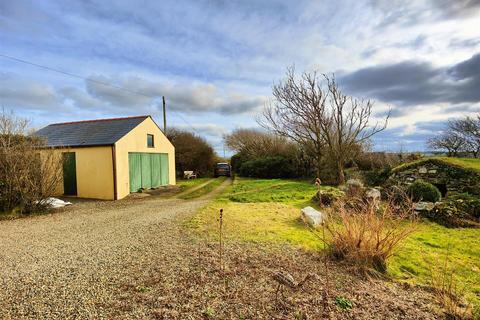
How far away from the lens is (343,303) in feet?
10.2

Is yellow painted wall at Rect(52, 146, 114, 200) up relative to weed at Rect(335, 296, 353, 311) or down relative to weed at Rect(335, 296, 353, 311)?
up

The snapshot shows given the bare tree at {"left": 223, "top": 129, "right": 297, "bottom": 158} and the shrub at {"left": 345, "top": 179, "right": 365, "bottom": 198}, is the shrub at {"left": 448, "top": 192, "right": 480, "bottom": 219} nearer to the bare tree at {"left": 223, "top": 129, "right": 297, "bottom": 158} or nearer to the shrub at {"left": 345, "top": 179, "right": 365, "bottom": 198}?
the shrub at {"left": 345, "top": 179, "right": 365, "bottom": 198}

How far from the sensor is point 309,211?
7340mm

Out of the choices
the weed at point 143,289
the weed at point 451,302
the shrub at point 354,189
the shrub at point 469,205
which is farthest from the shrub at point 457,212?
the weed at point 143,289

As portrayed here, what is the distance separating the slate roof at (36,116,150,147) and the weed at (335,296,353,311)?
12.0m

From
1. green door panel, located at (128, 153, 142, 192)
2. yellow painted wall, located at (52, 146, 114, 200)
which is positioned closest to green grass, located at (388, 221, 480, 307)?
yellow painted wall, located at (52, 146, 114, 200)

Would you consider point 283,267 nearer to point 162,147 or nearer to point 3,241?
point 3,241

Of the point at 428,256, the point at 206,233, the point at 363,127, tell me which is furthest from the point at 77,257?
the point at 363,127

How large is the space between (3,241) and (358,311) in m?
7.34

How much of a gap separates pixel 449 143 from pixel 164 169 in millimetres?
22517

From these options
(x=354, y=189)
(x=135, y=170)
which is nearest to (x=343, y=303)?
(x=354, y=189)

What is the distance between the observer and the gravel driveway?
3.13 meters

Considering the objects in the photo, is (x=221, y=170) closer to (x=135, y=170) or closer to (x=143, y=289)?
(x=135, y=170)

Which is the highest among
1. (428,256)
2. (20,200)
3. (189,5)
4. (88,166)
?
(189,5)
